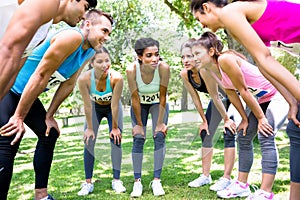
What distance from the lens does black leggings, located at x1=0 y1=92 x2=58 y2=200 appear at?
88.6 inches

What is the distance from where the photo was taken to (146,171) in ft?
12.7

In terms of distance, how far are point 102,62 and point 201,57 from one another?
609 millimetres

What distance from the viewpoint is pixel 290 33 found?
1982 mm

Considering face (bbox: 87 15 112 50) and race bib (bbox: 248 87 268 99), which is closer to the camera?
face (bbox: 87 15 112 50)

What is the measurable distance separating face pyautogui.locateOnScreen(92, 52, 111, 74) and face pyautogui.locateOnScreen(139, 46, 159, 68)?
0.70 feet

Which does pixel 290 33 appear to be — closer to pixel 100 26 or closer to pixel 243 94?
pixel 243 94

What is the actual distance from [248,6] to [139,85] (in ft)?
2.82

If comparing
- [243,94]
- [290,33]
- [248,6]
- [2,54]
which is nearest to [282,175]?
[243,94]

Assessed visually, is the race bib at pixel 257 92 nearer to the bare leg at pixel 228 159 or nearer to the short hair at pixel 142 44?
the bare leg at pixel 228 159

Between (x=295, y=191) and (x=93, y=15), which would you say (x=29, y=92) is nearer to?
(x=93, y=15)

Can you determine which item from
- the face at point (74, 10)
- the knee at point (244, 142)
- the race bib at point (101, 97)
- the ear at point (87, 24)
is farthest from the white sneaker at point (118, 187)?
the face at point (74, 10)

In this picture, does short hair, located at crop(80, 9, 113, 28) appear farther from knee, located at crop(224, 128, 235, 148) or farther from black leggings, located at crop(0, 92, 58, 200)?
knee, located at crop(224, 128, 235, 148)

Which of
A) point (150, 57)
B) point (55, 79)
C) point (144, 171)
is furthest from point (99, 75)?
point (144, 171)

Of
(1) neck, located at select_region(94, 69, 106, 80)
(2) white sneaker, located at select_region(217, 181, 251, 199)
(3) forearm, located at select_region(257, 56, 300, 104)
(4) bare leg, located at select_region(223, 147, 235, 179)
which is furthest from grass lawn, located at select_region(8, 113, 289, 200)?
(3) forearm, located at select_region(257, 56, 300, 104)
